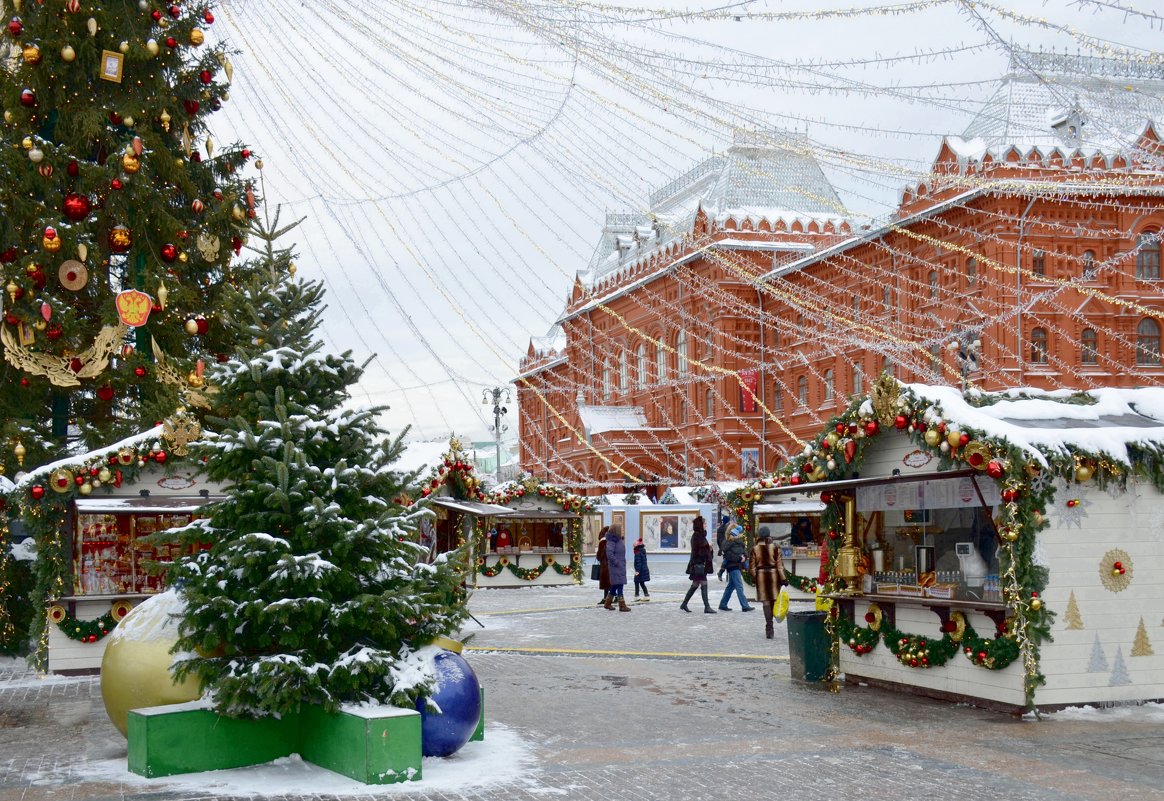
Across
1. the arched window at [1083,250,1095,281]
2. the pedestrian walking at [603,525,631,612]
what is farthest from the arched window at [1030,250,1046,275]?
the pedestrian walking at [603,525,631,612]

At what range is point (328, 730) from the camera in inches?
361

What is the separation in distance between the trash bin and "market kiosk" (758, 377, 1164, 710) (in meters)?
0.73

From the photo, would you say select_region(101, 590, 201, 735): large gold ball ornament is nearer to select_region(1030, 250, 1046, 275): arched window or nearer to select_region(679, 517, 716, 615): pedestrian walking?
select_region(679, 517, 716, 615): pedestrian walking

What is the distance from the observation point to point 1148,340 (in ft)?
141

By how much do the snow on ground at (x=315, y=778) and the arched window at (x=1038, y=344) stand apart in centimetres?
3503

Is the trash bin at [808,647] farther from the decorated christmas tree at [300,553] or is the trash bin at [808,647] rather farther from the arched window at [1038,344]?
the arched window at [1038,344]

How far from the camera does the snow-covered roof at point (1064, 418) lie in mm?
11531

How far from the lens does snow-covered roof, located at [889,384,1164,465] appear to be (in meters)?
11.5

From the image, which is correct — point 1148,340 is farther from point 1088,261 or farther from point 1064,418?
point 1064,418

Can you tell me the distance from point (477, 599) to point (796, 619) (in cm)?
1727

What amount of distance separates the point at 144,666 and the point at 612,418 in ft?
186

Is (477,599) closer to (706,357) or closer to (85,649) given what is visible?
(85,649)

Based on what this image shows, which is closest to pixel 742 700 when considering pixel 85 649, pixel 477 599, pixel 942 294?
pixel 85 649

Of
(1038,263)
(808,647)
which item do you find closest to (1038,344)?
(1038,263)
